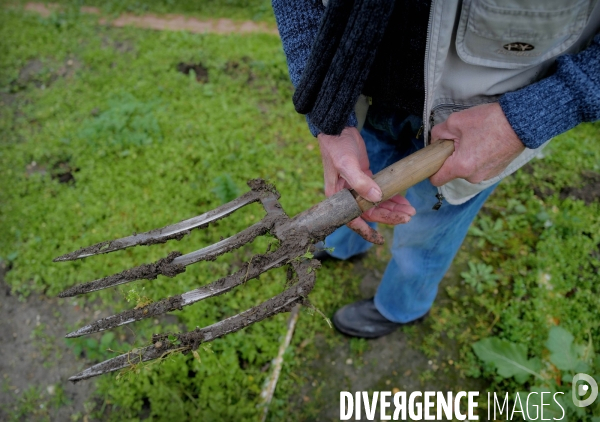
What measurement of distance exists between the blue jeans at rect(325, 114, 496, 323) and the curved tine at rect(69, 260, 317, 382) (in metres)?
0.69

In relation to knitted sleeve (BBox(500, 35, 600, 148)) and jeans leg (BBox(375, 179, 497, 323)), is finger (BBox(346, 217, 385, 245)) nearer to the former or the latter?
jeans leg (BBox(375, 179, 497, 323))

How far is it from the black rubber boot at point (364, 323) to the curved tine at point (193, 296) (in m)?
1.21

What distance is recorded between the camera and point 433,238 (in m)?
1.96

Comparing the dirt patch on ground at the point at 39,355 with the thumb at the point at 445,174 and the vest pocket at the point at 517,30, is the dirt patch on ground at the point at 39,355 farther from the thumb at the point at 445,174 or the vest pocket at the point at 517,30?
the vest pocket at the point at 517,30

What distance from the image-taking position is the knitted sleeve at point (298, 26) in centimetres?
149

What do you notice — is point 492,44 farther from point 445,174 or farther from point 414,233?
point 414,233

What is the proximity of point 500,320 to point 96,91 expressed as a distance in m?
3.83

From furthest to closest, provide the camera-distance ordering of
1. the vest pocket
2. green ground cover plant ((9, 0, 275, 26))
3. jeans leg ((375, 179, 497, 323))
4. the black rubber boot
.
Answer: green ground cover plant ((9, 0, 275, 26)) → the black rubber boot → jeans leg ((375, 179, 497, 323)) → the vest pocket

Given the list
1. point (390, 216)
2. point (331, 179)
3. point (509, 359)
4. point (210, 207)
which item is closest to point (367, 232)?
point (390, 216)

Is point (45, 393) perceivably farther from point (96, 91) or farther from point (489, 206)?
point (489, 206)

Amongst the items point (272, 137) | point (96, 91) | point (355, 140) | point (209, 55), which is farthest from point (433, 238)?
point (96, 91)

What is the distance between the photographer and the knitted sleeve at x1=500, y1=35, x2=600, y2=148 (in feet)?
3.98

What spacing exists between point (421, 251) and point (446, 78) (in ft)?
3.15

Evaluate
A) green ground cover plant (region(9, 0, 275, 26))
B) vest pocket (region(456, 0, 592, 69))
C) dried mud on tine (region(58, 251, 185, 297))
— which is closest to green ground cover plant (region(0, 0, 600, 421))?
dried mud on tine (region(58, 251, 185, 297))
